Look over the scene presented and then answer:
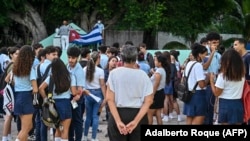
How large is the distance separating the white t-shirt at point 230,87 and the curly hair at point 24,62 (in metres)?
2.88

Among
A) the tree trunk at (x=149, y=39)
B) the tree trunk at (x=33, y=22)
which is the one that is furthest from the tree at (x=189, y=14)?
the tree trunk at (x=33, y=22)

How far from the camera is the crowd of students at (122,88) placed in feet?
19.3

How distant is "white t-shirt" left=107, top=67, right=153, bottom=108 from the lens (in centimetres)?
583

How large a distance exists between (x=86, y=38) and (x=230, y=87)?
566 inches

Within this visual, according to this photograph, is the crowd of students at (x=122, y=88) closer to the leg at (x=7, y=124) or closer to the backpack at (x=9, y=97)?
the leg at (x=7, y=124)

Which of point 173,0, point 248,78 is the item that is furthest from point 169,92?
point 173,0

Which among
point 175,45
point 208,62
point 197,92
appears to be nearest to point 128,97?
point 197,92

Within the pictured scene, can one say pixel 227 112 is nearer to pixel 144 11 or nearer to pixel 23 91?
pixel 23 91

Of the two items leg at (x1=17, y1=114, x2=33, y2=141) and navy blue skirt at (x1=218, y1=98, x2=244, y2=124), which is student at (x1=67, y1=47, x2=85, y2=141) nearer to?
leg at (x1=17, y1=114, x2=33, y2=141)

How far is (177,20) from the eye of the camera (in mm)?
27297

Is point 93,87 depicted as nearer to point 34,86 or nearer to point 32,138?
point 32,138

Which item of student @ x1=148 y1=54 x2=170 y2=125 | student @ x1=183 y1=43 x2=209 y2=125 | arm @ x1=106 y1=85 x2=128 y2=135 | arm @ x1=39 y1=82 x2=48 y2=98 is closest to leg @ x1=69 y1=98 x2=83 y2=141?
arm @ x1=39 y1=82 x2=48 y2=98

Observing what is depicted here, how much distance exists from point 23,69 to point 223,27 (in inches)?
1209

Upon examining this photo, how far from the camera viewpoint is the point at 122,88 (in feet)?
19.2
